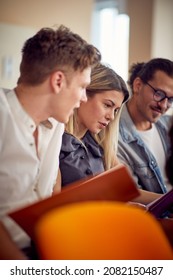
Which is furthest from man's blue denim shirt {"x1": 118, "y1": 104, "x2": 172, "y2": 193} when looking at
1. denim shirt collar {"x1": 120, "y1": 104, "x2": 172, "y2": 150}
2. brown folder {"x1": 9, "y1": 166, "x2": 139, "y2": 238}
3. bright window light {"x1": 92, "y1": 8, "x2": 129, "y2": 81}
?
brown folder {"x1": 9, "y1": 166, "x2": 139, "y2": 238}

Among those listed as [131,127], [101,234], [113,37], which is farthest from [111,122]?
[101,234]

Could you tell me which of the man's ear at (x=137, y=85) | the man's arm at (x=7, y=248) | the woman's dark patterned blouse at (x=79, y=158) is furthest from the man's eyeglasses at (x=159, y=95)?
the man's arm at (x=7, y=248)

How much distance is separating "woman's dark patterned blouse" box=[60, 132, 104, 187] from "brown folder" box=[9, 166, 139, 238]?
15cm

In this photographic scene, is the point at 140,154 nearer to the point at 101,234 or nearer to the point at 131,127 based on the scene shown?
the point at 131,127

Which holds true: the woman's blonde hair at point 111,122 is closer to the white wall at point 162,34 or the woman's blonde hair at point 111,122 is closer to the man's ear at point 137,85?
the man's ear at point 137,85

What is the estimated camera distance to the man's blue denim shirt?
109 cm

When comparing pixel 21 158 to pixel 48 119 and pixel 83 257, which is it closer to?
pixel 48 119

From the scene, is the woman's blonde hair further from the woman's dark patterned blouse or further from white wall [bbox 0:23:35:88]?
white wall [bbox 0:23:35:88]

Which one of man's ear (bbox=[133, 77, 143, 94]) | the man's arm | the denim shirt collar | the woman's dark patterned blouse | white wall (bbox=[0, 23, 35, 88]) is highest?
white wall (bbox=[0, 23, 35, 88])

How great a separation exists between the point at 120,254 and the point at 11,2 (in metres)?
0.60

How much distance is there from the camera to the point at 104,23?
41.3 inches

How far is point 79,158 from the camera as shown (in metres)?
1.05

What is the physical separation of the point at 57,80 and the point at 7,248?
35 centimetres

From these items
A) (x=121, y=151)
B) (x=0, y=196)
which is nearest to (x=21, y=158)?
(x=0, y=196)
